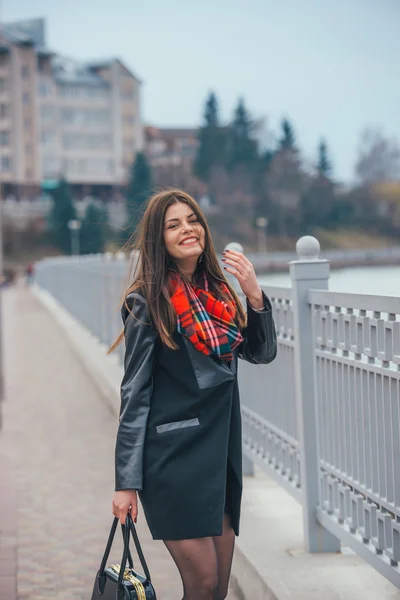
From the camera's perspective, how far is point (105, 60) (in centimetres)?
12525

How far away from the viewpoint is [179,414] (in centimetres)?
325

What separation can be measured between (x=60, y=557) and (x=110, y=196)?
11940 centimetres

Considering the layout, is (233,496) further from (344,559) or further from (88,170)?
(88,170)

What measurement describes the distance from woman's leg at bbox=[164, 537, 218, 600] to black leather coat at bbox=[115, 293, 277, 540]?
4cm

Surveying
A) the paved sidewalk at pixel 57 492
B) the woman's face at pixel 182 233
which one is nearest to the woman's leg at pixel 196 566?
the woman's face at pixel 182 233

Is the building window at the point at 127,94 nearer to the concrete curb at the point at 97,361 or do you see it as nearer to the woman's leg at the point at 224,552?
the concrete curb at the point at 97,361

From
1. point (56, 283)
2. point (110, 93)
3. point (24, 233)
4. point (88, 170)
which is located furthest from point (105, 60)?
point (56, 283)

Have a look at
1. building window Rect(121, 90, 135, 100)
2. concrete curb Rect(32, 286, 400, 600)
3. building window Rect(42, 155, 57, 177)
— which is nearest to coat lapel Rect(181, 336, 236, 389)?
concrete curb Rect(32, 286, 400, 600)

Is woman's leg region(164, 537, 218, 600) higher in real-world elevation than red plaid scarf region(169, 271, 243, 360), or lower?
lower

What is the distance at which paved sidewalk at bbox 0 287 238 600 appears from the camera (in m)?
5.22

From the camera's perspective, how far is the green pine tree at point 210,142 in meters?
124

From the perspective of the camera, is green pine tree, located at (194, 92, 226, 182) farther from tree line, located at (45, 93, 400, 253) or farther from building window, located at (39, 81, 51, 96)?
building window, located at (39, 81, 51, 96)

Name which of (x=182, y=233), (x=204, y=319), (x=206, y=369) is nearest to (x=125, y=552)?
(x=206, y=369)

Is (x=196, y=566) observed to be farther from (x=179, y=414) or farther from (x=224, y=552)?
(x=179, y=414)
